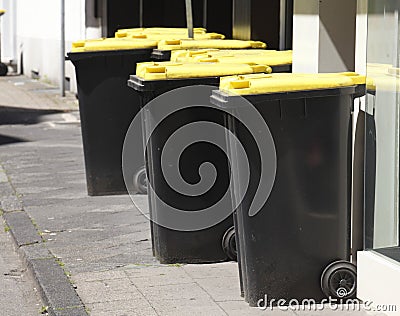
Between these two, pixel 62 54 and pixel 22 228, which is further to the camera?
pixel 62 54

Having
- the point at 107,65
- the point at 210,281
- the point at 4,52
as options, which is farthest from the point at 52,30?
the point at 210,281

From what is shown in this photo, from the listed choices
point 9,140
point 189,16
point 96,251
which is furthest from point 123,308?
point 9,140

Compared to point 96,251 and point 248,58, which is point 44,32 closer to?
point 96,251

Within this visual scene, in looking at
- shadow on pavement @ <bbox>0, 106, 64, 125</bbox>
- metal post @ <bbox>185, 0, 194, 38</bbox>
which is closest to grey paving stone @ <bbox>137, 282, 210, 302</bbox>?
metal post @ <bbox>185, 0, 194, 38</bbox>

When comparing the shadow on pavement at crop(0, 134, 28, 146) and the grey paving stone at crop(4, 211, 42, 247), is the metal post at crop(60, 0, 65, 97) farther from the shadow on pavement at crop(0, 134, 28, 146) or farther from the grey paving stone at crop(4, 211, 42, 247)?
the grey paving stone at crop(4, 211, 42, 247)

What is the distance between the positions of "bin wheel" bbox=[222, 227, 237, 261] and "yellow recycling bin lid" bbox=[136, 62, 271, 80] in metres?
1.11

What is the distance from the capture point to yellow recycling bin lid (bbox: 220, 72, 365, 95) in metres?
5.55

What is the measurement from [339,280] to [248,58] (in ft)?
6.66

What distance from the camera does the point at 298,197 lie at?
5.70 meters

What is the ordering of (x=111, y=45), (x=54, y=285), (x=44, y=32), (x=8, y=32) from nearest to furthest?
(x=54, y=285) < (x=111, y=45) < (x=44, y=32) < (x=8, y=32)

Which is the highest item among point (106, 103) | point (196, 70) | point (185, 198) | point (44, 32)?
point (196, 70)

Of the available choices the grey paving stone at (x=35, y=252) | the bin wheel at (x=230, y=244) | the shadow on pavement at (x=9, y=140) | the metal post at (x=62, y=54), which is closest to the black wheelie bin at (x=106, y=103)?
the grey paving stone at (x=35, y=252)

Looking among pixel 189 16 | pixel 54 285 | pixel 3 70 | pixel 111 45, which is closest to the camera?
pixel 54 285

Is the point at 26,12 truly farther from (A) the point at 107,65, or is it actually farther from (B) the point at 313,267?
(B) the point at 313,267
